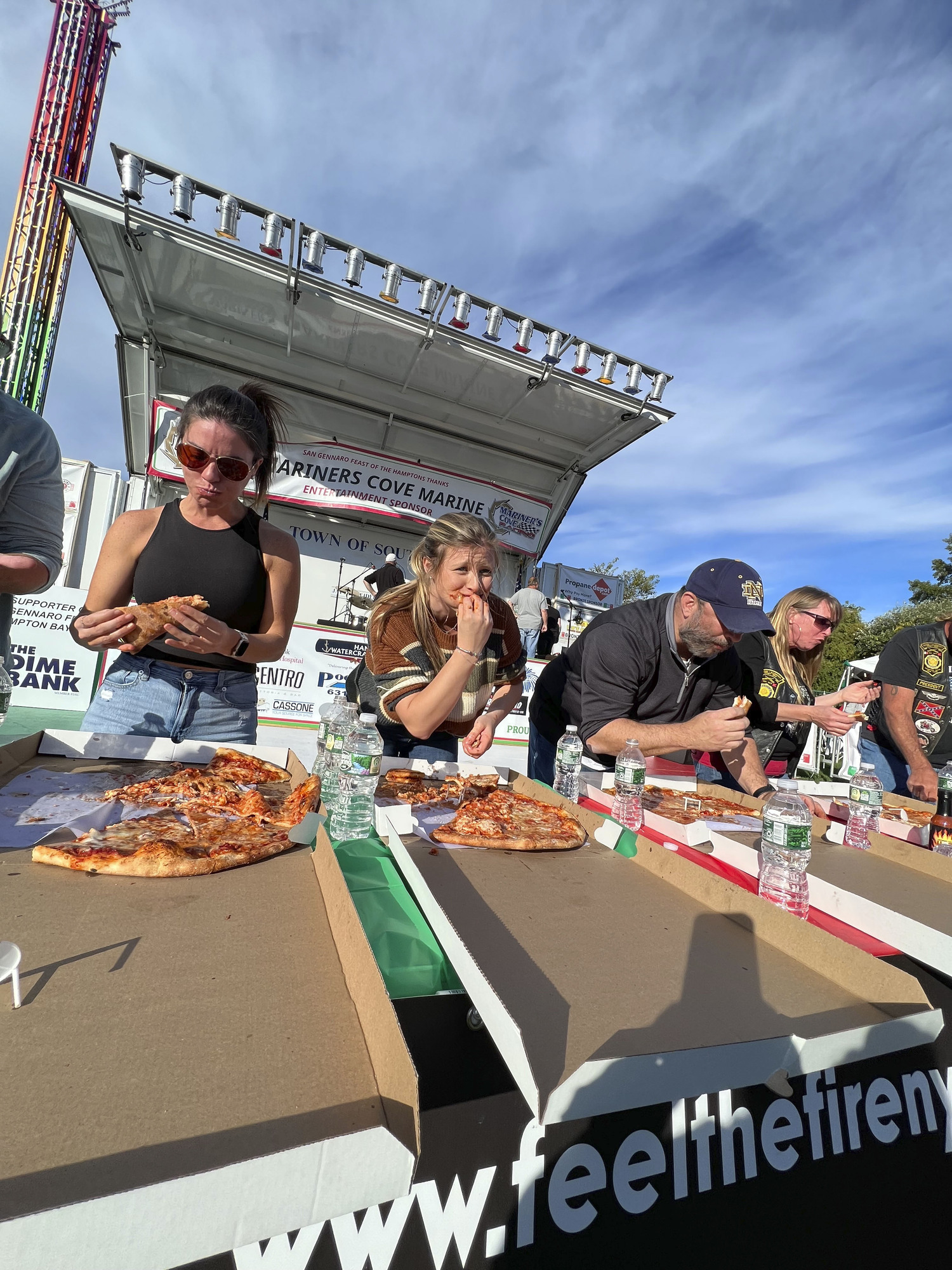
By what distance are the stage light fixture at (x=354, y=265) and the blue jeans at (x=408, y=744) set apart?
752 centimetres

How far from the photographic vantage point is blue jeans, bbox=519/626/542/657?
10.7 m

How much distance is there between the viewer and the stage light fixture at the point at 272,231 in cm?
773

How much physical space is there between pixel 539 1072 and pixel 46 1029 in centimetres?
63

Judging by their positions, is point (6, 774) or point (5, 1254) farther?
point (6, 774)

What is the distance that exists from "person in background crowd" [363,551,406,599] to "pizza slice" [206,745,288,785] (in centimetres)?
814

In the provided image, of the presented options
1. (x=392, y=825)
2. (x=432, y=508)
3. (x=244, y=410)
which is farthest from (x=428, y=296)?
(x=392, y=825)

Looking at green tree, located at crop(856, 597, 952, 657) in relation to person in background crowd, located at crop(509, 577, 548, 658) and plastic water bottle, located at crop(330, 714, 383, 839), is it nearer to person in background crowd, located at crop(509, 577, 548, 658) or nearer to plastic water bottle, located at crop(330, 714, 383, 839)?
person in background crowd, located at crop(509, 577, 548, 658)

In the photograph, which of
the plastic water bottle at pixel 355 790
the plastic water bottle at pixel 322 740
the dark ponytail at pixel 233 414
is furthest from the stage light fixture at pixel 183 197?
the plastic water bottle at pixel 355 790

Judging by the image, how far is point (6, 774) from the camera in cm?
184

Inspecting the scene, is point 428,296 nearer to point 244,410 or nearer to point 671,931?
point 244,410

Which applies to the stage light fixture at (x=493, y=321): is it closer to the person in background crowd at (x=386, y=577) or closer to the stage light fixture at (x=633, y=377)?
the stage light fixture at (x=633, y=377)

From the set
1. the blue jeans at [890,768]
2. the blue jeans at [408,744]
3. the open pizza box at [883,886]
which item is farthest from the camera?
the blue jeans at [890,768]

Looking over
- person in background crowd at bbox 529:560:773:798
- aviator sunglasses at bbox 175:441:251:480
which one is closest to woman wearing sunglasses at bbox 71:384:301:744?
aviator sunglasses at bbox 175:441:251:480

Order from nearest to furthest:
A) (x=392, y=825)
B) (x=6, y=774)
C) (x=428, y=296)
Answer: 1. (x=392, y=825)
2. (x=6, y=774)
3. (x=428, y=296)
